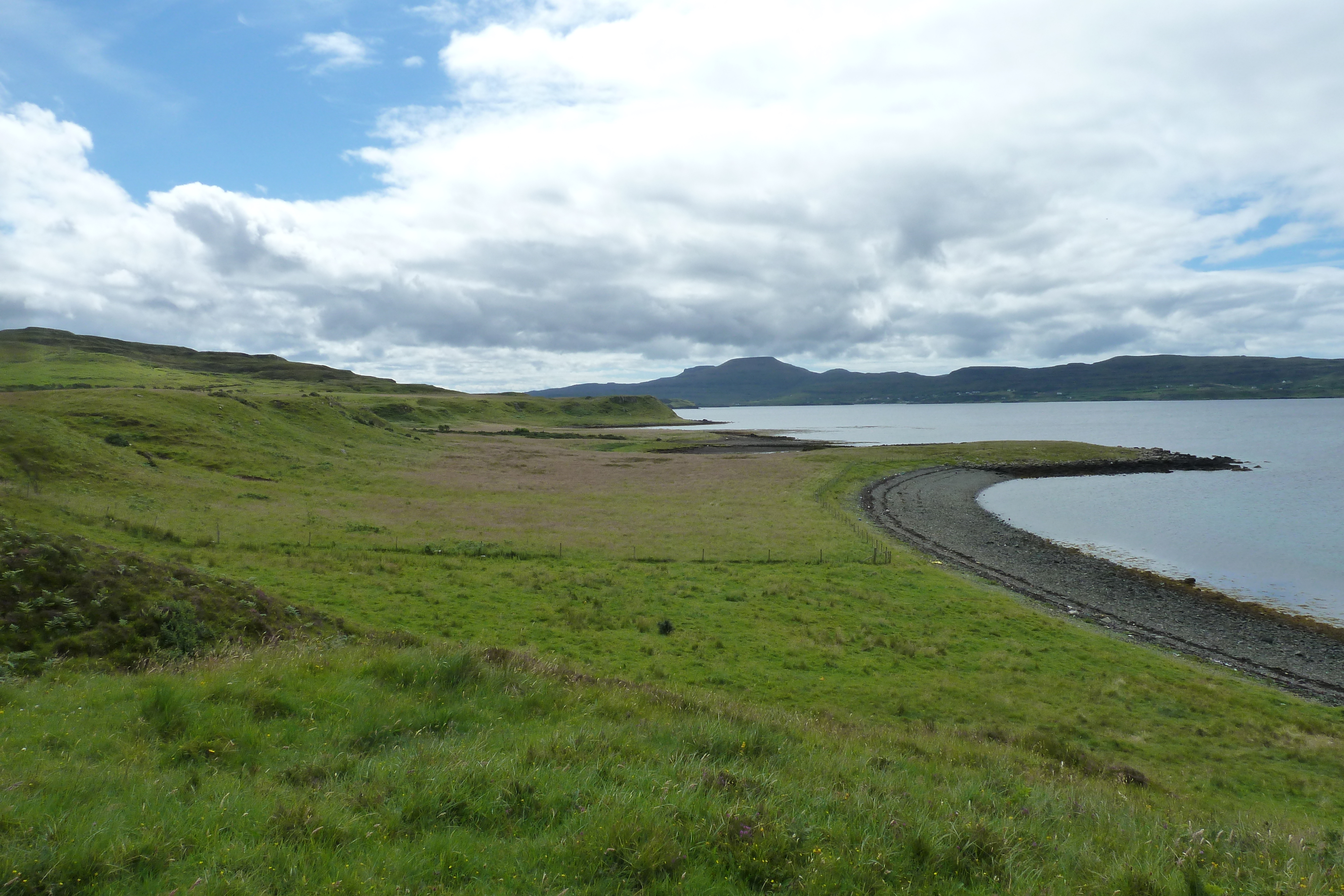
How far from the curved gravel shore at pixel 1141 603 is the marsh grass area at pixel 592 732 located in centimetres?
311

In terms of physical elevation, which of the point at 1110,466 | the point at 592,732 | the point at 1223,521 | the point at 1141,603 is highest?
the point at 592,732

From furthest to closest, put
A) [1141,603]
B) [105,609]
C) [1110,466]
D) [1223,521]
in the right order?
[1110,466] < [1223,521] < [1141,603] < [105,609]

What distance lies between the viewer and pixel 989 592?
3575 cm

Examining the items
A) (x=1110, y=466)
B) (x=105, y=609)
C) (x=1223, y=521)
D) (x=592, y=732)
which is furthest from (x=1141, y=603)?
(x=1110, y=466)

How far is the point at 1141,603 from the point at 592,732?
3689cm

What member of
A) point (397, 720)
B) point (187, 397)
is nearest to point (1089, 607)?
point (397, 720)

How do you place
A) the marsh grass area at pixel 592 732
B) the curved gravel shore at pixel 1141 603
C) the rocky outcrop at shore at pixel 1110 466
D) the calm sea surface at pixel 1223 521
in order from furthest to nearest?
the rocky outcrop at shore at pixel 1110 466 → the calm sea surface at pixel 1223 521 → the curved gravel shore at pixel 1141 603 → the marsh grass area at pixel 592 732

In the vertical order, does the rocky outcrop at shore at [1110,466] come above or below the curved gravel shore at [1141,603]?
above

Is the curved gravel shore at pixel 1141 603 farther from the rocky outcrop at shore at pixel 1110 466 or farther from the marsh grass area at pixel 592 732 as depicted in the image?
the rocky outcrop at shore at pixel 1110 466

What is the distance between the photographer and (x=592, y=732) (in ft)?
33.1

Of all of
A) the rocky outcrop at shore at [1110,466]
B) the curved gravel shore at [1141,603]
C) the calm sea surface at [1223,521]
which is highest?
the rocky outcrop at shore at [1110,466]

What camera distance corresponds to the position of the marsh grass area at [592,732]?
21.8 feet

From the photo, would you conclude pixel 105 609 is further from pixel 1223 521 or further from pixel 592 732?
pixel 1223 521

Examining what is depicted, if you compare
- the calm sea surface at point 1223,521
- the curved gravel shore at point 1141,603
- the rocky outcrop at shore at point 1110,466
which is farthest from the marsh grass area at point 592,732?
the rocky outcrop at shore at point 1110,466
